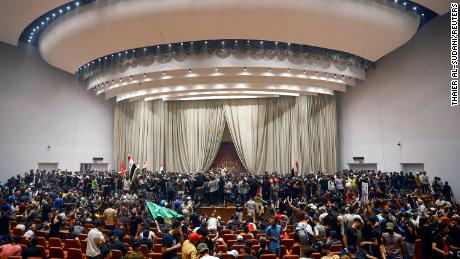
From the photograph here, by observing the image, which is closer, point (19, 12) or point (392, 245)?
point (392, 245)

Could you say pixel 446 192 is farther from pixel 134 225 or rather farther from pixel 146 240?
pixel 146 240

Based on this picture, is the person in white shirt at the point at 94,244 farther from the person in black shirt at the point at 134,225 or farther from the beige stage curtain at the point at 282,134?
the beige stage curtain at the point at 282,134

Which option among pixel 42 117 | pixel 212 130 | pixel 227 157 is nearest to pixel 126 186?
pixel 42 117

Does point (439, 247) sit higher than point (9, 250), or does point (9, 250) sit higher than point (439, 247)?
point (9, 250)

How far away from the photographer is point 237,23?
1397 centimetres

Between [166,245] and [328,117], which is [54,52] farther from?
[328,117]

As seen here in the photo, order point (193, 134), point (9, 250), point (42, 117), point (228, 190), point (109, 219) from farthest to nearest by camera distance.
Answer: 1. point (193, 134)
2. point (42, 117)
3. point (228, 190)
4. point (109, 219)
5. point (9, 250)

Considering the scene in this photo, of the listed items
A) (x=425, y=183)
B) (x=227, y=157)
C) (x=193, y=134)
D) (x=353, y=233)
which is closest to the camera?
(x=353, y=233)

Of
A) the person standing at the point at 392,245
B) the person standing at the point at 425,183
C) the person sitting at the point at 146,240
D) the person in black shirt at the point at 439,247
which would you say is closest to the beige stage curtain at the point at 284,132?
Answer: the person standing at the point at 425,183

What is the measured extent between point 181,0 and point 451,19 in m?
12.1

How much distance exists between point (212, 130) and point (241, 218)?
1568 centimetres

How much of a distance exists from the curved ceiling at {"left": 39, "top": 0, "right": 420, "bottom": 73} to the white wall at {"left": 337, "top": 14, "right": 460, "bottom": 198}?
2.39 meters

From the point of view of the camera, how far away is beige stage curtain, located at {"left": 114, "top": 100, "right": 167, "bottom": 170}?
27.0 meters

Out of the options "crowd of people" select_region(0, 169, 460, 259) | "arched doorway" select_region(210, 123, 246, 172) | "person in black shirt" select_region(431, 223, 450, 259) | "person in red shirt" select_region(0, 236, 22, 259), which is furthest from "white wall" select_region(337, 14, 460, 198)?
"person in red shirt" select_region(0, 236, 22, 259)
